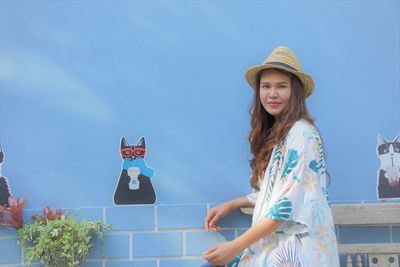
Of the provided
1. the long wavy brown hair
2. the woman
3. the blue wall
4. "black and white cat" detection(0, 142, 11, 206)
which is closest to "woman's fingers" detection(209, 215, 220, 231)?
the blue wall

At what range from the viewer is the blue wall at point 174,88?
248 cm

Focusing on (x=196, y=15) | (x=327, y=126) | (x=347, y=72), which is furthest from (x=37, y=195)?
(x=347, y=72)

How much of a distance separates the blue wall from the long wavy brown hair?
0.37 meters

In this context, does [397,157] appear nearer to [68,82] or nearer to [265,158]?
[265,158]

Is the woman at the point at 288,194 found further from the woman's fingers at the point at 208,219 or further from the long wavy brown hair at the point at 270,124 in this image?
the woman's fingers at the point at 208,219

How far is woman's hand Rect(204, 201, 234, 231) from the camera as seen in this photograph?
7.97 feet

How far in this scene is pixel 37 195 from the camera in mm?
2484

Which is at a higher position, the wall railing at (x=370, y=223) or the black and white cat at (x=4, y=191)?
the black and white cat at (x=4, y=191)

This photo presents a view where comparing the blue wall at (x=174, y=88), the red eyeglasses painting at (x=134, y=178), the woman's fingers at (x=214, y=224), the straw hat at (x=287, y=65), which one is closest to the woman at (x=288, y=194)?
the straw hat at (x=287, y=65)

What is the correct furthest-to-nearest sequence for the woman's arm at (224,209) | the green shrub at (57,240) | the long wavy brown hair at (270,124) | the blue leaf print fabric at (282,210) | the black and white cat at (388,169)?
the black and white cat at (388,169) → the woman's arm at (224,209) → the green shrub at (57,240) → the long wavy brown hair at (270,124) → the blue leaf print fabric at (282,210)

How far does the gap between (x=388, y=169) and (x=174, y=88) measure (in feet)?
3.38

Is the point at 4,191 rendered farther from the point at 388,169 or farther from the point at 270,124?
the point at 388,169

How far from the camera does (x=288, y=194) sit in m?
1.82

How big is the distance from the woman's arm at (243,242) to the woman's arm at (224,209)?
1.84 ft
